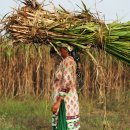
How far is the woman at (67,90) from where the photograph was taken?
4.34m

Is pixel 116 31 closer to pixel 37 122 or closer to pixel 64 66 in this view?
pixel 64 66

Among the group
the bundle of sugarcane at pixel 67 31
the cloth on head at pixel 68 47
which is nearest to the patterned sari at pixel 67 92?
the cloth on head at pixel 68 47

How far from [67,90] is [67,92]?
2 centimetres

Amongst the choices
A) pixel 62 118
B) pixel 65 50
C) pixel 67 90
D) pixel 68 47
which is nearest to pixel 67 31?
pixel 68 47

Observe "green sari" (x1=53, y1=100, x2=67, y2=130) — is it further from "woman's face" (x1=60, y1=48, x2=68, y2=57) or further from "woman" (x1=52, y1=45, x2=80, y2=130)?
"woman's face" (x1=60, y1=48, x2=68, y2=57)

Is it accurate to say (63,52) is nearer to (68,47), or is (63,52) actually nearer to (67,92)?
(68,47)

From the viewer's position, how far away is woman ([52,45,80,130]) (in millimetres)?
4340

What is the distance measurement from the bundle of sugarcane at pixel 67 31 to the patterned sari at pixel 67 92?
0.36m

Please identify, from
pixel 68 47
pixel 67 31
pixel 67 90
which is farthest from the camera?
pixel 67 90

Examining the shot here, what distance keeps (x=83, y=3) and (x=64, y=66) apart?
69 centimetres

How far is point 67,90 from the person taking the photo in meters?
4.34

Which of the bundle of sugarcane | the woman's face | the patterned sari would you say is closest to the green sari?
the patterned sari

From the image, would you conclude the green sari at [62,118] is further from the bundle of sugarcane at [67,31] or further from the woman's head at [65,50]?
the bundle of sugarcane at [67,31]

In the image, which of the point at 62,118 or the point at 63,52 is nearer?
the point at 63,52
